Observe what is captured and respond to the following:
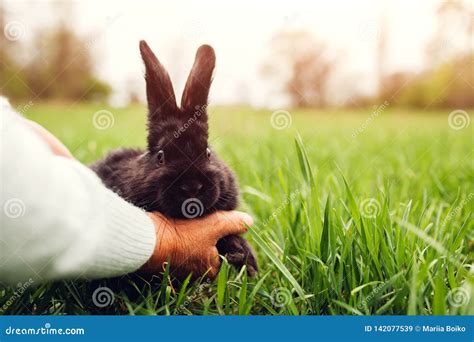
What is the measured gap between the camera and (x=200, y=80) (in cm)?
213

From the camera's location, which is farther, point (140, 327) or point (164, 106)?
point (164, 106)

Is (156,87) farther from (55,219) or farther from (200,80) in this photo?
(55,219)

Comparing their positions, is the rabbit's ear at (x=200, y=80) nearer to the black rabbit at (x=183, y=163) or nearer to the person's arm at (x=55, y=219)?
the black rabbit at (x=183, y=163)

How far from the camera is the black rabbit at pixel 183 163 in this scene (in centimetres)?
197

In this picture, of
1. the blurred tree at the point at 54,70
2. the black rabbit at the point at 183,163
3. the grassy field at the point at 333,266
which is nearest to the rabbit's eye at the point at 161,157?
the black rabbit at the point at 183,163

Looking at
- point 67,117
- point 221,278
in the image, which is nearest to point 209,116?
point 221,278

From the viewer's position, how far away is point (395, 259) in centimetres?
172

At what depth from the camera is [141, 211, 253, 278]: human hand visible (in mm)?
1833

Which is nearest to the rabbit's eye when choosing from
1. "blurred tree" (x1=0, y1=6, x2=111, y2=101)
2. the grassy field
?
the grassy field

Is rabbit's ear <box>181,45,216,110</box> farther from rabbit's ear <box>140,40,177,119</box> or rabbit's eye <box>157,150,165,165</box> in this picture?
rabbit's eye <box>157,150,165,165</box>

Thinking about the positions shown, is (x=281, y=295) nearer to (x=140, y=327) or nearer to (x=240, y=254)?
(x=240, y=254)

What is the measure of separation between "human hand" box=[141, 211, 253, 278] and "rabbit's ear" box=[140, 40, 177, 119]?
0.51 m

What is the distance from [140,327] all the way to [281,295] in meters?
0.51

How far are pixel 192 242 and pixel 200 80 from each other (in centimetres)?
71
